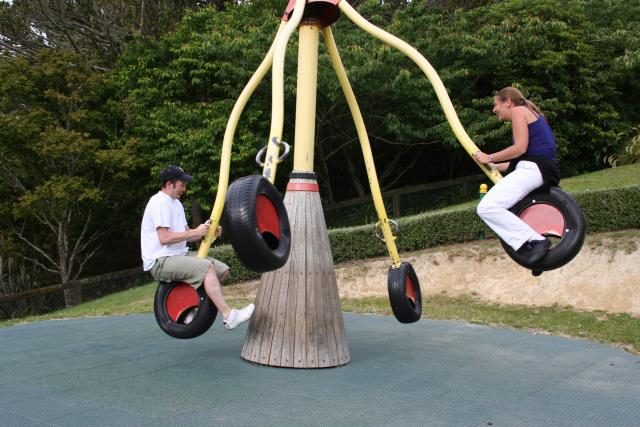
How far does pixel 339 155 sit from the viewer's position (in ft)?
74.7

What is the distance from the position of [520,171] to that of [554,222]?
1.57ft

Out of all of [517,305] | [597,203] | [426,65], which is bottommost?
[517,305]

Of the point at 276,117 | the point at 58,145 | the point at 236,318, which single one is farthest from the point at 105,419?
the point at 58,145

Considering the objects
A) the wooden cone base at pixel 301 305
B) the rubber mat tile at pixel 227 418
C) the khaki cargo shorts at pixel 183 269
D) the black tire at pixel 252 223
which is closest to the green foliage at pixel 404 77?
the wooden cone base at pixel 301 305

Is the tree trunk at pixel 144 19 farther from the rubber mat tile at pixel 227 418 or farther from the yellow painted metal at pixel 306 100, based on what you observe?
the rubber mat tile at pixel 227 418

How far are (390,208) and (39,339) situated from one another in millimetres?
12357

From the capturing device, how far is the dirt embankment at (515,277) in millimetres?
9734

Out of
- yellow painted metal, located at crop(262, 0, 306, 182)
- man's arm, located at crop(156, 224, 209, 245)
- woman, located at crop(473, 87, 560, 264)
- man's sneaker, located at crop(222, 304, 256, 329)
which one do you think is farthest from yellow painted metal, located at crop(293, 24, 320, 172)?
woman, located at crop(473, 87, 560, 264)

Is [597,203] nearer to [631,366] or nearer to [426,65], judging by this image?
[631,366]

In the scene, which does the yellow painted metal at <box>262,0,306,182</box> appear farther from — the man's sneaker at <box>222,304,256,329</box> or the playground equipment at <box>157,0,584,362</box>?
the man's sneaker at <box>222,304,256,329</box>

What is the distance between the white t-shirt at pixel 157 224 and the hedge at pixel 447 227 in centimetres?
725

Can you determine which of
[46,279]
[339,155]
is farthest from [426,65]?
[46,279]

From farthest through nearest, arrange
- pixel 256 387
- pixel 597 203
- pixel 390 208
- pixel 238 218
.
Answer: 1. pixel 390 208
2. pixel 597 203
3. pixel 256 387
4. pixel 238 218

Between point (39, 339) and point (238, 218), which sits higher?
point (238, 218)
